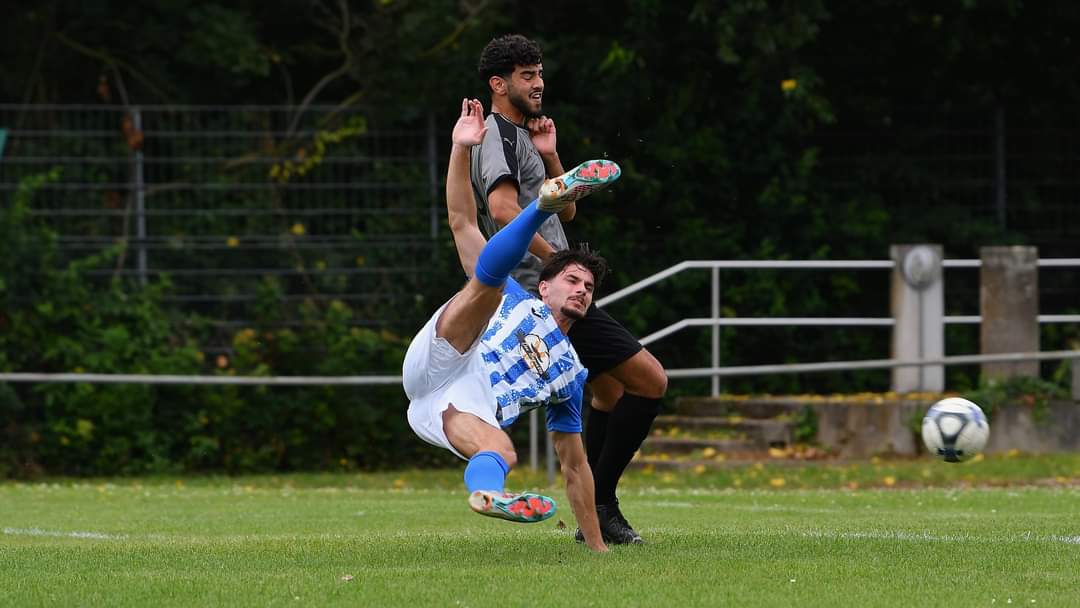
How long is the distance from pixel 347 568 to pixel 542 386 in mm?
948

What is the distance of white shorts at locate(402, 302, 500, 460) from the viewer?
619 centimetres

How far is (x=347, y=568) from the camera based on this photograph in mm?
6137

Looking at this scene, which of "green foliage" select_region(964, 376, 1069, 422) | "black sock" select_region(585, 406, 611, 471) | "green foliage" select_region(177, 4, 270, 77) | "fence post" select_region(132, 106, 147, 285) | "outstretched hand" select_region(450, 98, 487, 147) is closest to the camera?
"outstretched hand" select_region(450, 98, 487, 147)

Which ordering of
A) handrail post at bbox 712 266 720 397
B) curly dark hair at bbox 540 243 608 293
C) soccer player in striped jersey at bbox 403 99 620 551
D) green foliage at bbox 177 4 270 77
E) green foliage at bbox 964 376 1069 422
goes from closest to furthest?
soccer player in striped jersey at bbox 403 99 620 551
curly dark hair at bbox 540 243 608 293
green foliage at bbox 964 376 1069 422
handrail post at bbox 712 266 720 397
green foliage at bbox 177 4 270 77

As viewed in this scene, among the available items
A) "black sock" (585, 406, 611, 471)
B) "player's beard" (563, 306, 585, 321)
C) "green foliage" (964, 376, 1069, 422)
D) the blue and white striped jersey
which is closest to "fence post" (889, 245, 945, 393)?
"green foliage" (964, 376, 1069, 422)

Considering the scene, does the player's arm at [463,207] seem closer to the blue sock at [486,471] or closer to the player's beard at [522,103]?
the player's beard at [522,103]

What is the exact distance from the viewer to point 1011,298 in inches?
573

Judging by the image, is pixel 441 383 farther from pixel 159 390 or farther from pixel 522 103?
pixel 159 390

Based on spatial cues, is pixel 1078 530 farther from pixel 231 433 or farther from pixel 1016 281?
pixel 231 433

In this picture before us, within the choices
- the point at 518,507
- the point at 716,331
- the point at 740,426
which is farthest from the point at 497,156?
the point at 716,331

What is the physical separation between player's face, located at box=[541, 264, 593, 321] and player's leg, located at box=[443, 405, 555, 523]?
25.7 inches

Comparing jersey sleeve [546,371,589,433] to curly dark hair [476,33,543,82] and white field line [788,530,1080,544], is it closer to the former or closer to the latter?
white field line [788,530,1080,544]

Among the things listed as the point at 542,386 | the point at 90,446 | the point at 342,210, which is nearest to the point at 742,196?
Result: the point at 342,210

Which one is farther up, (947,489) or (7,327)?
(7,327)
